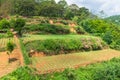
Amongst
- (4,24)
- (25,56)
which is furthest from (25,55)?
(4,24)

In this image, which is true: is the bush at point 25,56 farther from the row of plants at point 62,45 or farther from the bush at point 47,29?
the bush at point 47,29

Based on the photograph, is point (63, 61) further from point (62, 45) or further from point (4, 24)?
point (4, 24)

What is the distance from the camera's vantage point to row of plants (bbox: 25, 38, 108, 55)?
19219 millimetres

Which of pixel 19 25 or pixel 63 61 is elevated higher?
pixel 19 25

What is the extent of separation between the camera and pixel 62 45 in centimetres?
2080

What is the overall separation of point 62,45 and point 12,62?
6.08 m

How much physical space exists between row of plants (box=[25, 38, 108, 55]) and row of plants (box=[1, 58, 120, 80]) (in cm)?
393

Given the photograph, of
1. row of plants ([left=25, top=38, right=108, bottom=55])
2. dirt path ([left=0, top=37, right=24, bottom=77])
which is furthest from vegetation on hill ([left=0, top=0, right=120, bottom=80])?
dirt path ([left=0, top=37, right=24, bottom=77])

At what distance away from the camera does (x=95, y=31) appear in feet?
130

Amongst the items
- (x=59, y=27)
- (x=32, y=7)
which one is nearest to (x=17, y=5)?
(x=32, y=7)

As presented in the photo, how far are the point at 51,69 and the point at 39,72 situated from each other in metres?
1.03

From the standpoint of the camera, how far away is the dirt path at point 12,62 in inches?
565

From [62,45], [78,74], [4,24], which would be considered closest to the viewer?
[78,74]

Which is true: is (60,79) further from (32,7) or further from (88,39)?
(32,7)
